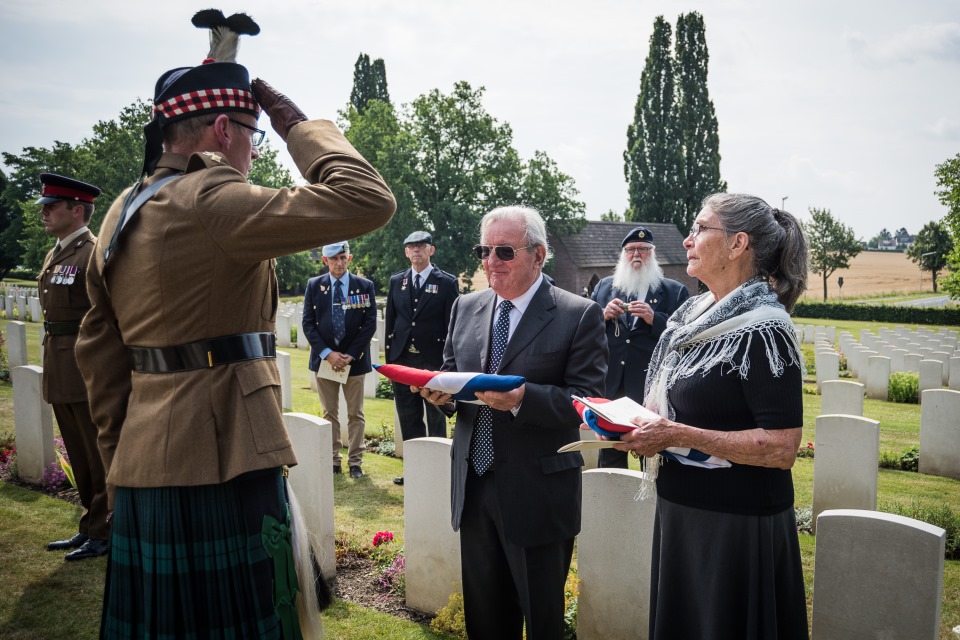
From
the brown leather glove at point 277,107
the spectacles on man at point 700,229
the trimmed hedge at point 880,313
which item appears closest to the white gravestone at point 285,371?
the brown leather glove at point 277,107

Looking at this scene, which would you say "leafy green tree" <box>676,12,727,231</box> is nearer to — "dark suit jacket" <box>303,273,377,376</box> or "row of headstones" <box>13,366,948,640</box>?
"dark suit jacket" <box>303,273,377,376</box>

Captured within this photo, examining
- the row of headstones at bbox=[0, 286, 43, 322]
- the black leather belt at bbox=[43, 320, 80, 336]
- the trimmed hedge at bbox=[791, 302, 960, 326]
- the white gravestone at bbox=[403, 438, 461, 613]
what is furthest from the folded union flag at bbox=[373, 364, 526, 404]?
the trimmed hedge at bbox=[791, 302, 960, 326]

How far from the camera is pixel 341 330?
7.35m

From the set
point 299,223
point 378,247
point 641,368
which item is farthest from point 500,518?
point 378,247

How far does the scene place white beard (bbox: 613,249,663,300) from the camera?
6.60 meters

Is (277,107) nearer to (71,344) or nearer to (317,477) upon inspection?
(317,477)

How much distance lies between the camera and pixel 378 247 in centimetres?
3544

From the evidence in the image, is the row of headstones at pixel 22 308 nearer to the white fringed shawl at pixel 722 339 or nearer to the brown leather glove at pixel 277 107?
the brown leather glove at pixel 277 107

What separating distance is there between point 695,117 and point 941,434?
4174cm

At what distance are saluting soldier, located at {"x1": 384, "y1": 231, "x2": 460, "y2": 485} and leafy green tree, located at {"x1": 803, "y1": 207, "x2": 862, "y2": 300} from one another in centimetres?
5260

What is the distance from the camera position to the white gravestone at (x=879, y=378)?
13.0 metres

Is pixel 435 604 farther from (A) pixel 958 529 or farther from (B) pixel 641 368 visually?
(A) pixel 958 529

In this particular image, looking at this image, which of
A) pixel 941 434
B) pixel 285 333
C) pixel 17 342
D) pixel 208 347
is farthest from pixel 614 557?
pixel 285 333

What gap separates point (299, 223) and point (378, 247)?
34.1 metres
